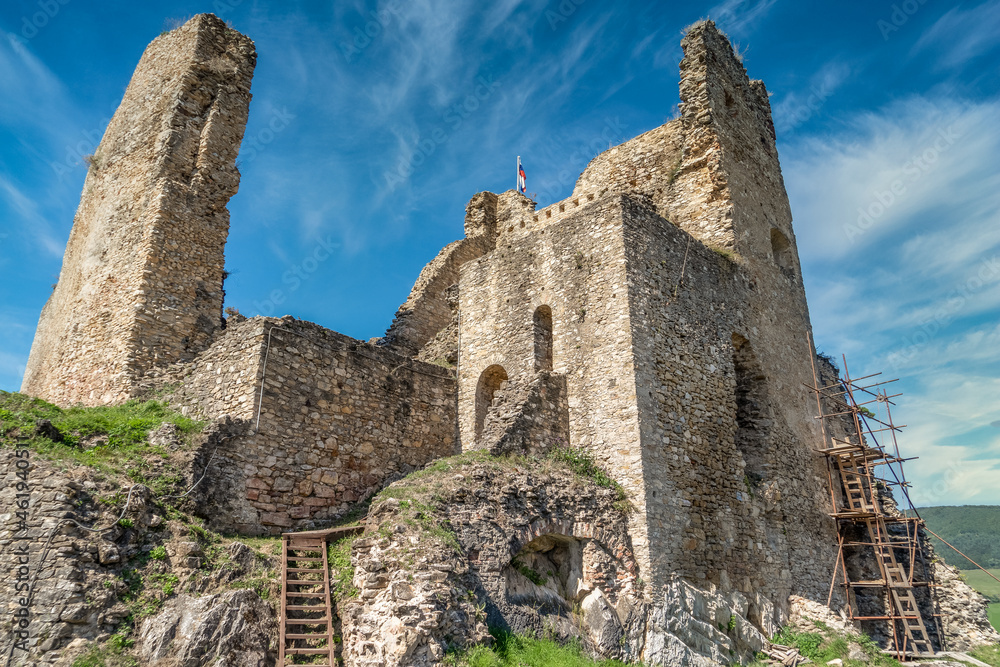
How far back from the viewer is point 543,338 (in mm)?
13344

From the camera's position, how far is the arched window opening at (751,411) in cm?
1360

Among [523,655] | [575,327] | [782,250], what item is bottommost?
[523,655]

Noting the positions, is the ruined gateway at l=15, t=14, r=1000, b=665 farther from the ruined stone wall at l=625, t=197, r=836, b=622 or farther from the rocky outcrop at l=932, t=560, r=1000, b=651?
the rocky outcrop at l=932, t=560, r=1000, b=651

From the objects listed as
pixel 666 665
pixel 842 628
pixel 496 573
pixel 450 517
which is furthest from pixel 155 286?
pixel 842 628

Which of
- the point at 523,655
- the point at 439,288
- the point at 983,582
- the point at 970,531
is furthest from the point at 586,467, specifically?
the point at 970,531

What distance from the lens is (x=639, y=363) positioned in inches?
452

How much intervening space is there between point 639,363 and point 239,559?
683 cm

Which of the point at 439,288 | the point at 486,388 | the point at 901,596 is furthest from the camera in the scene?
the point at 439,288

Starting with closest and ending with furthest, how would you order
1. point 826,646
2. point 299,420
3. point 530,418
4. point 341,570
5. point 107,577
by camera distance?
point 107,577 < point 341,570 < point 299,420 < point 530,418 < point 826,646

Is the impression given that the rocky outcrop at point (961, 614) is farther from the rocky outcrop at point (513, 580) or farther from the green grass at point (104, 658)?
the green grass at point (104, 658)

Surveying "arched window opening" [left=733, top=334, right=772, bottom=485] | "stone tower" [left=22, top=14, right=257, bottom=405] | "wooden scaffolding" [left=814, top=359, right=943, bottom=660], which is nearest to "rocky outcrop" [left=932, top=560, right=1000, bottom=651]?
"wooden scaffolding" [left=814, top=359, right=943, bottom=660]

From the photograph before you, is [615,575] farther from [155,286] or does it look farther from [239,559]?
[155,286]

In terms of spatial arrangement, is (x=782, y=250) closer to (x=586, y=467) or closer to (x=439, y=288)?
(x=439, y=288)

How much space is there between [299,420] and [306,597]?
325 cm
